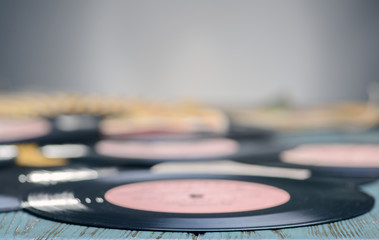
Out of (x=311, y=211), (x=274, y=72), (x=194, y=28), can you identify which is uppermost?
(x=194, y=28)

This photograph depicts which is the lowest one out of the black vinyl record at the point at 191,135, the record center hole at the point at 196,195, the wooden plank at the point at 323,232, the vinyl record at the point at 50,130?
the wooden plank at the point at 323,232

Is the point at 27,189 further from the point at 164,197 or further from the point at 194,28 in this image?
the point at 194,28

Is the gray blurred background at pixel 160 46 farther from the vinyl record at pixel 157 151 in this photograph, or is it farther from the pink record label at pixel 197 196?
the pink record label at pixel 197 196

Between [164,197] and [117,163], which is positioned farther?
[117,163]

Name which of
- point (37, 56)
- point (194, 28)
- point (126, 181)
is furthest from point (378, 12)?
point (126, 181)

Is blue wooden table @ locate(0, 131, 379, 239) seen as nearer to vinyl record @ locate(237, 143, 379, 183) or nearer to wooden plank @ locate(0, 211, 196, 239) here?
wooden plank @ locate(0, 211, 196, 239)

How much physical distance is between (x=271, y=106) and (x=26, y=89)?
1.74m

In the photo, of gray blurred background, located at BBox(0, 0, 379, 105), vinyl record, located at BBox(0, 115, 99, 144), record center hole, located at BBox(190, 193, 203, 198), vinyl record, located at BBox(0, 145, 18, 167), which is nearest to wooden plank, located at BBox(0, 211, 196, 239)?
record center hole, located at BBox(190, 193, 203, 198)

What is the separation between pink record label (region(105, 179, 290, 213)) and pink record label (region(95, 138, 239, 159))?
0.58 ft

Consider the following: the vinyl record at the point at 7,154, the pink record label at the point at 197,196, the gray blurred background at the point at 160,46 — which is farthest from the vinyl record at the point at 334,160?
the gray blurred background at the point at 160,46

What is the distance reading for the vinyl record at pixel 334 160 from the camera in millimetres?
592

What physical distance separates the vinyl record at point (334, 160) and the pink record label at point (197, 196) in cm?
12

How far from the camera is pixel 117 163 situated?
0.66m

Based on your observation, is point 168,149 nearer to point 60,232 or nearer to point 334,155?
point 334,155
